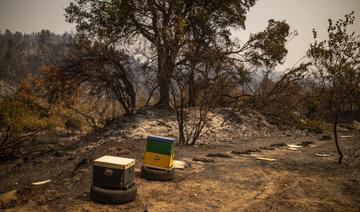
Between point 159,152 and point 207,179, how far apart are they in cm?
156

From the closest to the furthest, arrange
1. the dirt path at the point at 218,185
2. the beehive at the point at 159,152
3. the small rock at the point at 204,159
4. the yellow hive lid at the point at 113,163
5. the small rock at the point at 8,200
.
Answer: the small rock at the point at 8,200, the yellow hive lid at the point at 113,163, the dirt path at the point at 218,185, the beehive at the point at 159,152, the small rock at the point at 204,159

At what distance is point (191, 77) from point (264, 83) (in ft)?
34.9

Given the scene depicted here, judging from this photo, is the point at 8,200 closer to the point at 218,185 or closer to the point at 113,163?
the point at 113,163

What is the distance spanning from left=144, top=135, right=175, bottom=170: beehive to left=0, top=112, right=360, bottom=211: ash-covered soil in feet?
1.64

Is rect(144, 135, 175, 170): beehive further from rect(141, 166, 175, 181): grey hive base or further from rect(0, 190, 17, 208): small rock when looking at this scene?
rect(0, 190, 17, 208): small rock

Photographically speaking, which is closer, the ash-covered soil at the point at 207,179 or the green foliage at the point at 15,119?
the ash-covered soil at the point at 207,179

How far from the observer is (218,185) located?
8.02 m

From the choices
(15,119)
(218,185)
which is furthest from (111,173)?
(15,119)

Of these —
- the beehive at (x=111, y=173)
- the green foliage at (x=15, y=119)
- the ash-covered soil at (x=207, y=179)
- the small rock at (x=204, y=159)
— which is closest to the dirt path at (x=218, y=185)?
the ash-covered soil at (x=207, y=179)

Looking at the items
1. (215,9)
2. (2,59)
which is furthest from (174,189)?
(2,59)

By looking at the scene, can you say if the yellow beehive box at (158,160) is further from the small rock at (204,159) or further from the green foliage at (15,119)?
the green foliage at (15,119)

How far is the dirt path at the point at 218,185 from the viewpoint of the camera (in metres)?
6.36

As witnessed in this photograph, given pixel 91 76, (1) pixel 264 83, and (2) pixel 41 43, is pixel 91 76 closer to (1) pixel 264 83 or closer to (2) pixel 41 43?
(1) pixel 264 83

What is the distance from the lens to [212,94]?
621 inches
